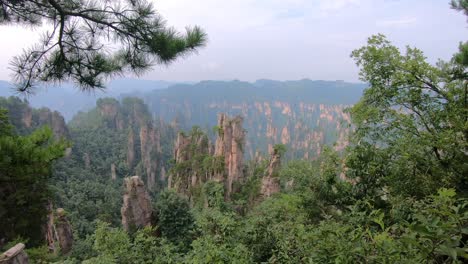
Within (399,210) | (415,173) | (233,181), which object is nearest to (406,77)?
(415,173)

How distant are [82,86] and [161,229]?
910 cm

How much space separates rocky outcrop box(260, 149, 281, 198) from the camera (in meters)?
22.7

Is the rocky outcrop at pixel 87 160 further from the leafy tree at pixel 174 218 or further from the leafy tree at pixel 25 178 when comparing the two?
the leafy tree at pixel 174 218

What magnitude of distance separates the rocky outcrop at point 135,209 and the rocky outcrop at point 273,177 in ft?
39.7


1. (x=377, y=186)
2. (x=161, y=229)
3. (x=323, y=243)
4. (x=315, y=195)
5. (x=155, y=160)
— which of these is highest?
(x=323, y=243)

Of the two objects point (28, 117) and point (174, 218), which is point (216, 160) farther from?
point (28, 117)

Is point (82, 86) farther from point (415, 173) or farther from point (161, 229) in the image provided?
point (161, 229)

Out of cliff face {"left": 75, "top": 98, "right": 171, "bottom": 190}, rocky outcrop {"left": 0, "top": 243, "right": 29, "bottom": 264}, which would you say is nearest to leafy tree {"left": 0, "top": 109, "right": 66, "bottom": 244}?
rocky outcrop {"left": 0, "top": 243, "right": 29, "bottom": 264}

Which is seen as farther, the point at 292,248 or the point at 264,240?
the point at 264,240

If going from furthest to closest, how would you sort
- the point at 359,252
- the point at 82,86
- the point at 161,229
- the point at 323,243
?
the point at 161,229 < the point at 82,86 < the point at 323,243 < the point at 359,252

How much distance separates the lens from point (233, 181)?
2772cm

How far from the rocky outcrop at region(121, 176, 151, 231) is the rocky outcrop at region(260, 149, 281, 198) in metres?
12.1

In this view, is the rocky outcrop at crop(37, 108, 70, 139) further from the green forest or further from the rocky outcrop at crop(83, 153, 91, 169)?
the green forest

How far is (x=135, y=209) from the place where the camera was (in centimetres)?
1176
